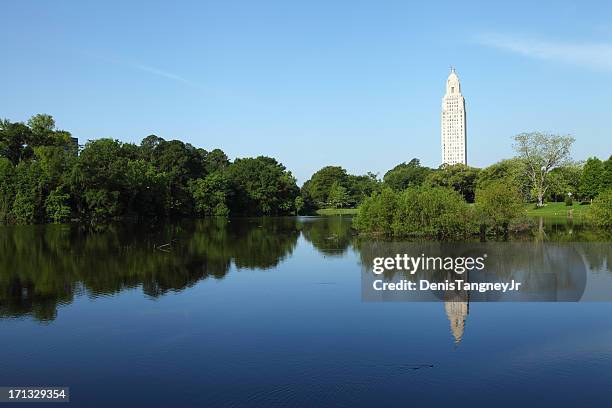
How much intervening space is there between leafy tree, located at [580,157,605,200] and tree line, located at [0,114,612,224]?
0.12 meters

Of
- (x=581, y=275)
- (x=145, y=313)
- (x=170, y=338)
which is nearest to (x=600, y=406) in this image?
(x=170, y=338)

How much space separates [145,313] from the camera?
15.2m

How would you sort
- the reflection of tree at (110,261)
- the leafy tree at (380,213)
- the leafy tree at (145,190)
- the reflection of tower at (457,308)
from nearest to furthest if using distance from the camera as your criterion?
the reflection of tower at (457,308) < the reflection of tree at (110,261) < the leafy tree at (380,213) < the leafy tree at (145,190)

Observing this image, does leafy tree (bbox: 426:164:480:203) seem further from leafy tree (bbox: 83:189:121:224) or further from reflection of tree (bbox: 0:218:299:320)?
reflection of tree (bbox: 0:218:299:320)

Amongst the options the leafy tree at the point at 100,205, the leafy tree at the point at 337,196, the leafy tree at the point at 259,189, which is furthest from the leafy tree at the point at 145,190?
the leafy tree at the point at 337,196

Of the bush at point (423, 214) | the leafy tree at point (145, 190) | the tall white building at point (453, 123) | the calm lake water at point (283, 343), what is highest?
the tall white building at point (453, 123)

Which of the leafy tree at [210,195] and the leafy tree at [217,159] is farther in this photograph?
the leafy tree at [217,159]

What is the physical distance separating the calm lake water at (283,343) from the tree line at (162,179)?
26.6 metres

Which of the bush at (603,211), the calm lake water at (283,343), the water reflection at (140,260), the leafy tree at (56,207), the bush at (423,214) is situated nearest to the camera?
the calm lake water at (283,343)

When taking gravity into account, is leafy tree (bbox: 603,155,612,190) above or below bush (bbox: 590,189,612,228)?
above

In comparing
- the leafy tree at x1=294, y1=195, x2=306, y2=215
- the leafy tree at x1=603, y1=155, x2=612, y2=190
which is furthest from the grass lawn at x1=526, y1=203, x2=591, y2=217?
the leafy tree at x1=294, y1=195, x2=306, y2=215

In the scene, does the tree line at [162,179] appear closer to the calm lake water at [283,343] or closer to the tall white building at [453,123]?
the calm lake water at [283,343]

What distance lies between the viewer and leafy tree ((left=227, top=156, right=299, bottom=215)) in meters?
82.0

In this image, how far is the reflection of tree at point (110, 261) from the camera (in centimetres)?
1817
